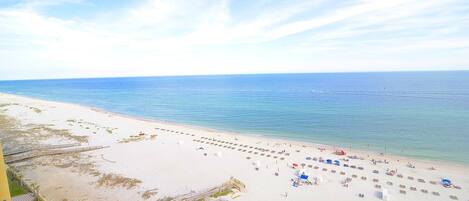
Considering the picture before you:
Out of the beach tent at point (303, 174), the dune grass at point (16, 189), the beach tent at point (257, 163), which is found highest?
the dune grass at point (16, 189)

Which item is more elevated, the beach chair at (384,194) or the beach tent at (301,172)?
the beach tent at (301,172)

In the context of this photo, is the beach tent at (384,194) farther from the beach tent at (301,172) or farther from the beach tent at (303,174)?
the beach tent at (301,172)


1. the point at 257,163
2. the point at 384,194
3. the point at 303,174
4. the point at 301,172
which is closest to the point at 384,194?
the point at 384,194

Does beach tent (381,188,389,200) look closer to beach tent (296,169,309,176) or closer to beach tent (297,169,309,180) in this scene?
beach tent (297,169,309,180)

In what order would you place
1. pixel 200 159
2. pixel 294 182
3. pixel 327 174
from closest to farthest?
pixel 294 182
pixel 327 174
pixel 200 159

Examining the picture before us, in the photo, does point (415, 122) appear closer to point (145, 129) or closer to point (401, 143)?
point (401, 143)

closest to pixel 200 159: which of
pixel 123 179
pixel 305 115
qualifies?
pixel 123 179

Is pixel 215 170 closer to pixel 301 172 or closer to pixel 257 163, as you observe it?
pixel 257 163

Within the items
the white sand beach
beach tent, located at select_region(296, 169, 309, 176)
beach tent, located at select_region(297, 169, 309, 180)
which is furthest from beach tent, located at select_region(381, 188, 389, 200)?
beach tent, located at select_region(296, 169, 309, 176)

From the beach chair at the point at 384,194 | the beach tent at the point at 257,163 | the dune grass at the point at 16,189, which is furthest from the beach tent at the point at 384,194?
the dune grass at the point at 16,189
